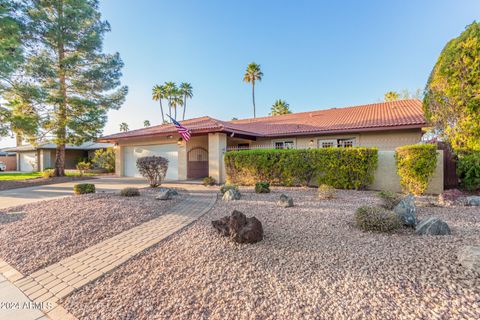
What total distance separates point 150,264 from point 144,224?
196cm

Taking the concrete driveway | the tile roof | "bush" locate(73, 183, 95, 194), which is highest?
the tile roof

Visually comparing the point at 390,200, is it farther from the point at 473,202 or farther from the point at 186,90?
the point at 186,90

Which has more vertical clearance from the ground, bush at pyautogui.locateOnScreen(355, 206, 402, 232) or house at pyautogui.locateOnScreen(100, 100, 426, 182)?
house at pyautogui.locateOnScreen(100, 100, 426, 182)

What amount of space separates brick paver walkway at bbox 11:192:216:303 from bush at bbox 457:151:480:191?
9841mm

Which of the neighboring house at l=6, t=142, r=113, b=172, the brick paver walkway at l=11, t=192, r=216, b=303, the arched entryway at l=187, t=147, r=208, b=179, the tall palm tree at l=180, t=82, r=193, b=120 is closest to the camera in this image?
the brick paver walkway at l=11, t=192, r=216, b=303

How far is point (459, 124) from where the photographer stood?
6.47 meters

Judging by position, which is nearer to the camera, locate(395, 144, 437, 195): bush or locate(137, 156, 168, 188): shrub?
locate(395, 144, 437, 195): bush

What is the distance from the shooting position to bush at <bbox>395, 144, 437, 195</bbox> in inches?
282

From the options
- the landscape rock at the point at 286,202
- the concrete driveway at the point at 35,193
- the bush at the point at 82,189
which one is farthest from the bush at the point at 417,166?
the bush at the point at 82,189

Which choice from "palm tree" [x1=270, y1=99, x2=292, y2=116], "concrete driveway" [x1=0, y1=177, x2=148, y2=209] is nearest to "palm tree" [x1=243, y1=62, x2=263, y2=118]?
"palm tree" [x1=270, y1=99, x2=292, y2=116]

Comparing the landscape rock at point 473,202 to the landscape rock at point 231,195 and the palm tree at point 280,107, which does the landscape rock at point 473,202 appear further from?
the palm tree at point 280,107

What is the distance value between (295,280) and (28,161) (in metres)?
36.7

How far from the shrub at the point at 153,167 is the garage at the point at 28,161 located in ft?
86.4

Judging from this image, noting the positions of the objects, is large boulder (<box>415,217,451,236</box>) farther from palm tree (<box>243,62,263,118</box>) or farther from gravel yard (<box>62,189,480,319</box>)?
palm tree (<box>243,62,263,118</box>)
